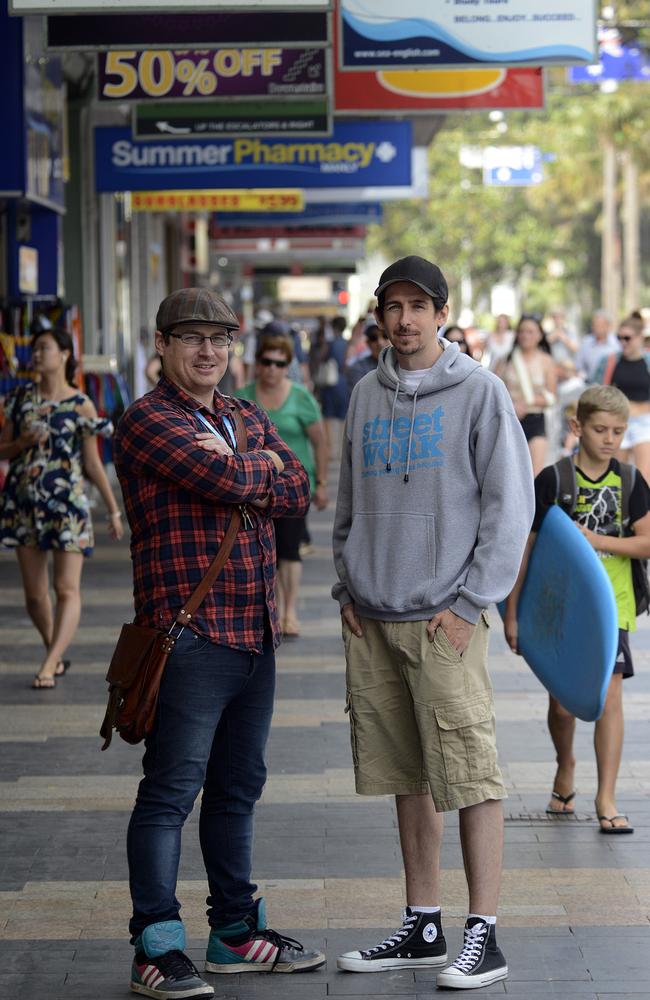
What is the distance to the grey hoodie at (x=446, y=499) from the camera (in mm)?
4609

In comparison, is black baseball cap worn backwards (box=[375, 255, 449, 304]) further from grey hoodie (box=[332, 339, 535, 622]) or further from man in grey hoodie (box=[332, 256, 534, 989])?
grey hoodie (box=[332, 339, 535, 622])

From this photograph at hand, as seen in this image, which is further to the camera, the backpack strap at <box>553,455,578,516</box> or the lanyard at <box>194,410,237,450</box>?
the backpack strap at <box>553,455,578,516</box>

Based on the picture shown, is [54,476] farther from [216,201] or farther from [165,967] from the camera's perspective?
[216,201]

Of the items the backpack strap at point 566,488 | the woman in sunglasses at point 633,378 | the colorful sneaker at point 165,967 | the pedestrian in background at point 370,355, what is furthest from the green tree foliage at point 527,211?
the colorful sneaker at point 165,967

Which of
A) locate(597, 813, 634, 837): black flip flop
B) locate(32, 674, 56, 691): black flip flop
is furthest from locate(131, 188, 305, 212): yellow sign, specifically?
locate(597, 813, 634, 837): black flip flop

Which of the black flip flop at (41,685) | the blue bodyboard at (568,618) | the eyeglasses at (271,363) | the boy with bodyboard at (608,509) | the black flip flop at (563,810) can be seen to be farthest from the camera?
the eyeglasses at (271,363)

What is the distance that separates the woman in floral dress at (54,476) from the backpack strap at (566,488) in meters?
2.89

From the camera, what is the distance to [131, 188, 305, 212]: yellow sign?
60.9 feet

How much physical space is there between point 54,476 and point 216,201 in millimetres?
10947

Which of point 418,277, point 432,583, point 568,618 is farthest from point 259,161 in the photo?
point 432,583

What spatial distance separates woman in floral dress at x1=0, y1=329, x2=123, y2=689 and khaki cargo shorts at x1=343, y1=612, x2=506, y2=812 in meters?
3.71

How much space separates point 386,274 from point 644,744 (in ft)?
11.5

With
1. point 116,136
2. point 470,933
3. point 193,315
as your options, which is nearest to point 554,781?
point 470,933

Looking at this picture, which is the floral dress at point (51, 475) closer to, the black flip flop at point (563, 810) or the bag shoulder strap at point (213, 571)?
the black flip flop at point (563, 810)
